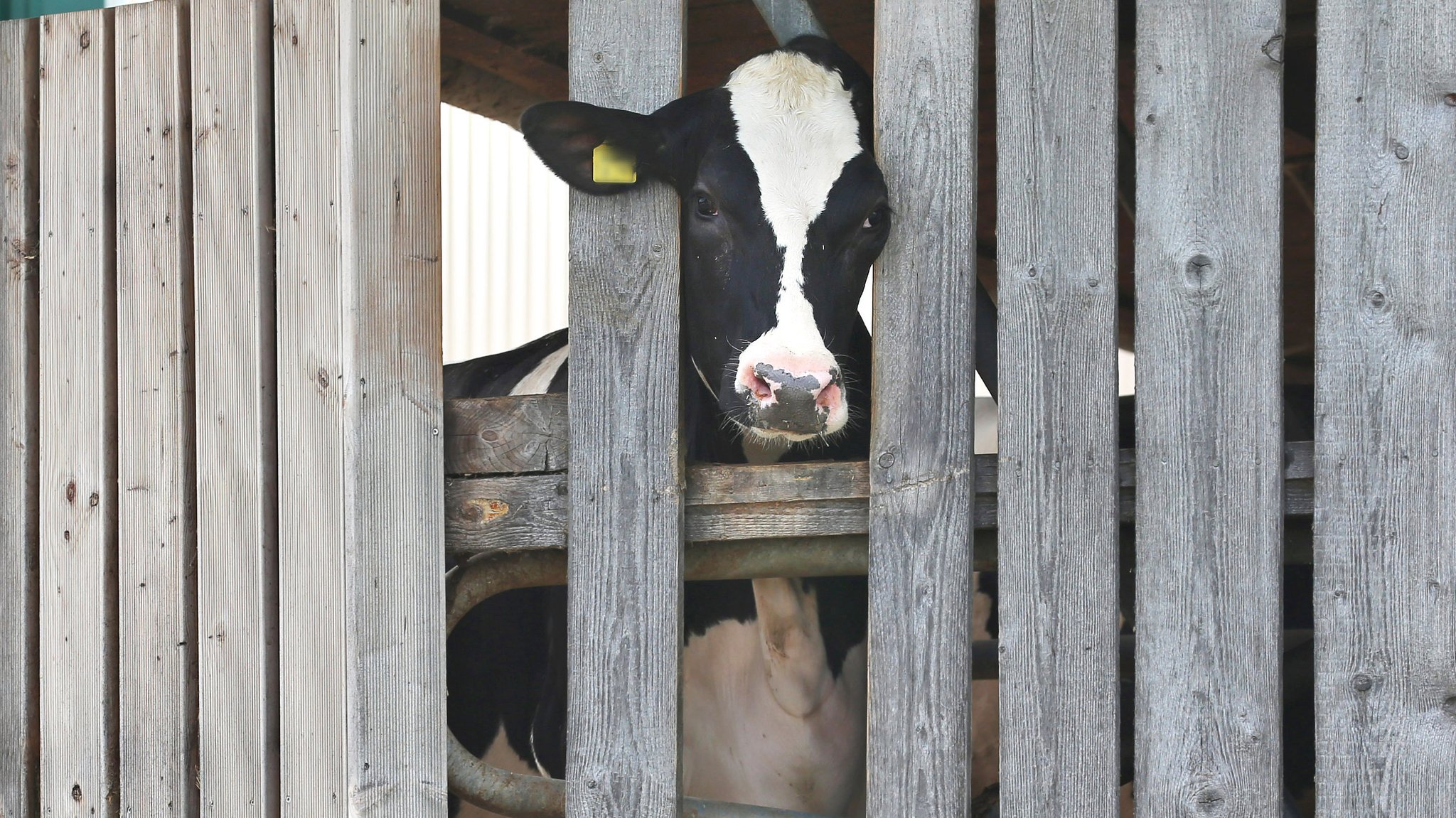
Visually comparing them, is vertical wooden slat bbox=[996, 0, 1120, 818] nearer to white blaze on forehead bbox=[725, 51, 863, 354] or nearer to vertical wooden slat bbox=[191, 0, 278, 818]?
white blaze on forehead bbox=[725, 51, 863, 354]

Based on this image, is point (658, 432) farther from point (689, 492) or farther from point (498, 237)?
point (498, 237)

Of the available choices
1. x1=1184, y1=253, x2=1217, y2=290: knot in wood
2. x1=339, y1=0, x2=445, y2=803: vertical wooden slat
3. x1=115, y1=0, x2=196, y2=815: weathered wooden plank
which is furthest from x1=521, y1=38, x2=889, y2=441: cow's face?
x1=115, y1=0, x2=196, y2=815: weathered wooden plank

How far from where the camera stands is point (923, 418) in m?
2.45

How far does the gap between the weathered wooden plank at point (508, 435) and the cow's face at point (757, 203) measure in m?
0.34

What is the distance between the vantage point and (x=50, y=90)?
310 cm

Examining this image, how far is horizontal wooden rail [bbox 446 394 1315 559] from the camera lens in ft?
8.14

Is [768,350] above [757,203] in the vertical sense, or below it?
below

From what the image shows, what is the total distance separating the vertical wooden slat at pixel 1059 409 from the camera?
234cm

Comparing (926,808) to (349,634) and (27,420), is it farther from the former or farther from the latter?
(27,420)

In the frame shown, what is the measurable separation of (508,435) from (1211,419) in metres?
1.32

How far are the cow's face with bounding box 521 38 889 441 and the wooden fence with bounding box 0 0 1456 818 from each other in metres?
0.10

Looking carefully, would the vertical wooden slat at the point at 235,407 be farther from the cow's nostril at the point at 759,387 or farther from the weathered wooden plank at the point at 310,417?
the cow's nostril at the point at 759,387

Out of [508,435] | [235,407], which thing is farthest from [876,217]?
[235,407]

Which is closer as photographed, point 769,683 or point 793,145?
point 793,145
